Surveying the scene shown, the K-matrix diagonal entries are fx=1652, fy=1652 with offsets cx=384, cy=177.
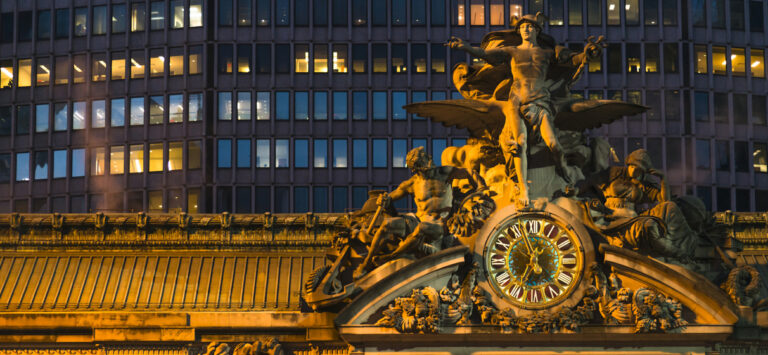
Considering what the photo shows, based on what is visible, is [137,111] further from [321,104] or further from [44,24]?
[321,104]

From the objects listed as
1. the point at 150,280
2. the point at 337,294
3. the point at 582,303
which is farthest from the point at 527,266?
the point at 150,280

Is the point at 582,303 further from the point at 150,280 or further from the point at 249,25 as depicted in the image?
the point at 249,25

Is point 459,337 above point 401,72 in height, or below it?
below

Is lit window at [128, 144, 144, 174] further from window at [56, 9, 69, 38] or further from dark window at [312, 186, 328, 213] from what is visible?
dark window at [312, 186, 328, 213]

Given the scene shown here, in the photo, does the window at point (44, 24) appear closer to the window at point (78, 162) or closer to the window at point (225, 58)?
the window at point (78, 162)

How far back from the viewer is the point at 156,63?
11612 cm

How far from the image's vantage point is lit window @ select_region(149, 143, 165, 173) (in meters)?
115

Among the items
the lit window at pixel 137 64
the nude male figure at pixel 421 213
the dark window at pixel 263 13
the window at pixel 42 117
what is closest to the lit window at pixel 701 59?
the dark window at pixel 263 13

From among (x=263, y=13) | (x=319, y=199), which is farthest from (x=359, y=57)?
(x=319, y=199)

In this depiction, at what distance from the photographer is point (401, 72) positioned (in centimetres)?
11381

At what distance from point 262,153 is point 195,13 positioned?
11.2 m

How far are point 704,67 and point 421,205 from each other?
71482 mm

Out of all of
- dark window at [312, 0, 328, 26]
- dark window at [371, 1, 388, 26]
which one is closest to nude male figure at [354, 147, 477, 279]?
dark window at [371, 1, 388, 26]

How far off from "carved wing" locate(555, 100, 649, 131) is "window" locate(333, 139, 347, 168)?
210 ft
